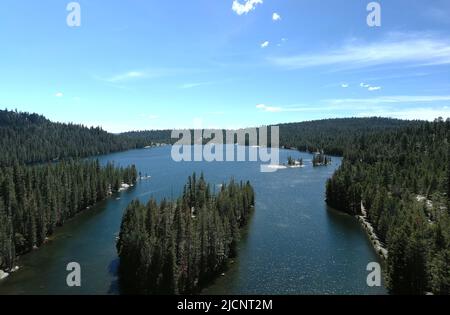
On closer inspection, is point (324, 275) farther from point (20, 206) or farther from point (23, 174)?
point (23, 174)

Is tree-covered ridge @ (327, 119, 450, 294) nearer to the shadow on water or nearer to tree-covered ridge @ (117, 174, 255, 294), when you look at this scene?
tree-covered ridge @ (117, 174, 255, 294)

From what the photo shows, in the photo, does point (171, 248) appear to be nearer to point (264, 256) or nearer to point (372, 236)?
point (264, 256)

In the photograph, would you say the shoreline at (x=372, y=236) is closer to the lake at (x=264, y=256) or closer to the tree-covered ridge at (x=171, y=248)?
the lake at (x=264, y=256)

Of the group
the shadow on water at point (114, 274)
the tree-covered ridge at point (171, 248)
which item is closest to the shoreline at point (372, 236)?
the tree-covered ridge at point (171, 248)

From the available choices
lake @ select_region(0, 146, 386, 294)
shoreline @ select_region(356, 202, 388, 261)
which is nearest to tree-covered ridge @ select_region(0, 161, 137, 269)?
lake @ select_region(0, 146, 386, 294)
